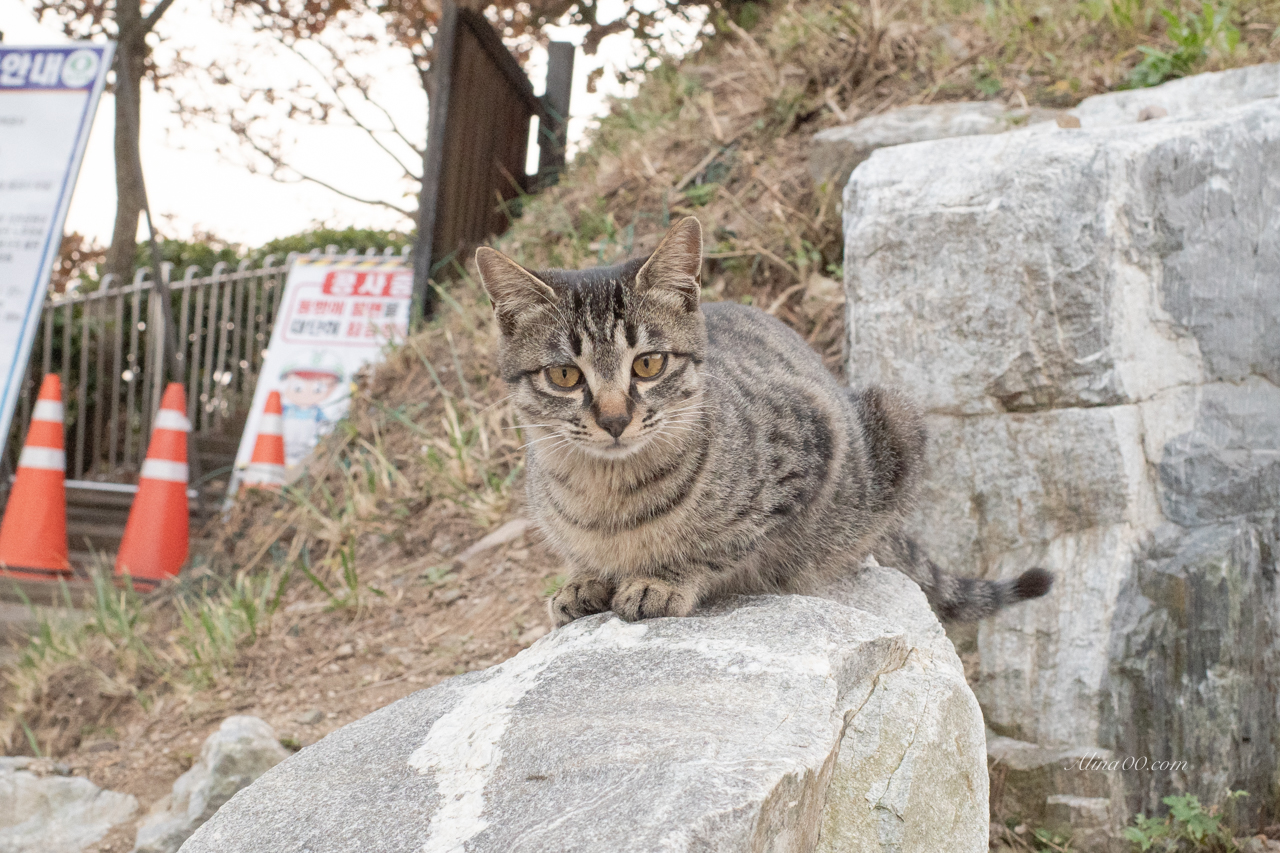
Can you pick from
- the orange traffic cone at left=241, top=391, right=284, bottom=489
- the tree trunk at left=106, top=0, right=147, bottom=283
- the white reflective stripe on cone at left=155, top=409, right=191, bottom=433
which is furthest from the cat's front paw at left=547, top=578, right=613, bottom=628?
the tree trunk at left=106, top=0, right=147, bottom=283

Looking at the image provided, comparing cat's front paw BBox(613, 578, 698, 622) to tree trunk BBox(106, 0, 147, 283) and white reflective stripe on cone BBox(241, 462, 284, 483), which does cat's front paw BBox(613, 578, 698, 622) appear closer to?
white reflective stripe on cone BBox(241, 462, 284, 483)

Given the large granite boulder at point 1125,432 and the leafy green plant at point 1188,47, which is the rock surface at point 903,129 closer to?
the leafy green plant at point 1188,47

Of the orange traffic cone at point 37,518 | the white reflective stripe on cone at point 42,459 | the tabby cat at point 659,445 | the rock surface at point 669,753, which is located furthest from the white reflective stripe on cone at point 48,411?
the rock surface at point 669,753

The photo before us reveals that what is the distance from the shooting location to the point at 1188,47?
4.54m

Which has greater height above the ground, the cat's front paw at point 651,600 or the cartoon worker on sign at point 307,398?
the cartoon worker on sign at point 307,398

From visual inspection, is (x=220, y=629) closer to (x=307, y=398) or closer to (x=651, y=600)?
(x=651, y=600)

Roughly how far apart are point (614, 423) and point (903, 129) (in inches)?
127

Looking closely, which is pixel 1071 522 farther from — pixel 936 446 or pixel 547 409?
pixel 547 409

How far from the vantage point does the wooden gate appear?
642cm

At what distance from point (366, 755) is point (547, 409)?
928 mm

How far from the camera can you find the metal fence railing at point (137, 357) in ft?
28.9

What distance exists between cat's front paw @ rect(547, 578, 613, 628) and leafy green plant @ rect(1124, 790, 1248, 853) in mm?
1859

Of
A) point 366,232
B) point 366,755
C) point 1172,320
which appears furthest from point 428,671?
point 366,232

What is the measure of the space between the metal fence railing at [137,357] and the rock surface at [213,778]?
18.3 ft
